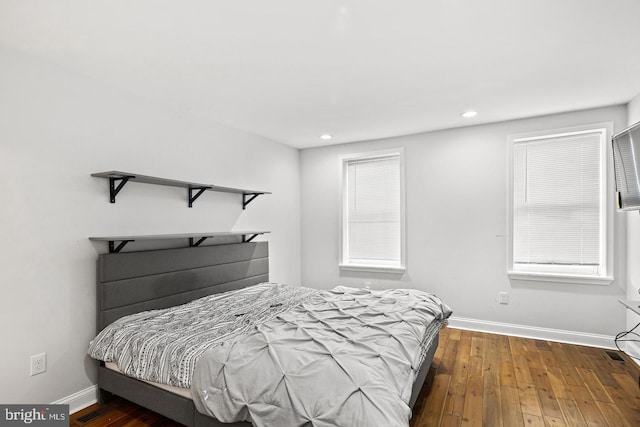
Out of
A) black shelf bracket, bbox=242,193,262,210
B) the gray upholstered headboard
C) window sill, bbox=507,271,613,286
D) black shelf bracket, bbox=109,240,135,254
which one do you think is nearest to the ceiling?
black shelf bracket, bbox=242,193,262,210

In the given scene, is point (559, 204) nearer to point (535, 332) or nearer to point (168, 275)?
Result: point (535, 332)

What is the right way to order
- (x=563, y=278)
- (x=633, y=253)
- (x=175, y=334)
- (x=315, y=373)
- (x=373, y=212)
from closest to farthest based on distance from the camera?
(x=315, y=373)
(x=175, y=334)
(x=633, y=253)
(x=563, y=278)
(x=373, y=212)

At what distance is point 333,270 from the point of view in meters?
4.89

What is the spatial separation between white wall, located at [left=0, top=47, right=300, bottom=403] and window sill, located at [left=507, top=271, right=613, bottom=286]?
361cm

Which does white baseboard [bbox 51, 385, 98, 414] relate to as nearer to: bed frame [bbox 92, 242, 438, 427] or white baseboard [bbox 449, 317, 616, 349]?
bed frame [bbox 92, 242, 438, 427]

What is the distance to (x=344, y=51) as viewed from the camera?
2.22 meters

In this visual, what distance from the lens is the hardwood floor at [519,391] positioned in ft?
7.29

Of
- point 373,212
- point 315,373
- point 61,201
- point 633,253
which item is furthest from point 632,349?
point 61,201

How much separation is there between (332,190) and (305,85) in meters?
2.25

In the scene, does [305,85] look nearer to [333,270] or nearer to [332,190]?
[332,190]

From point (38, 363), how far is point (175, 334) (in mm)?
945

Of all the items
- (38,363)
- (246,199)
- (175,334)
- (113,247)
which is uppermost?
(246,199)

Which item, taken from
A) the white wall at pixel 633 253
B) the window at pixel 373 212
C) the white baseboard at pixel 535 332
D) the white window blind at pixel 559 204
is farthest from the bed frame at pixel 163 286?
the white wall at pixel 633 253

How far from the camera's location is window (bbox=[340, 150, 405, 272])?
4.52 metres
